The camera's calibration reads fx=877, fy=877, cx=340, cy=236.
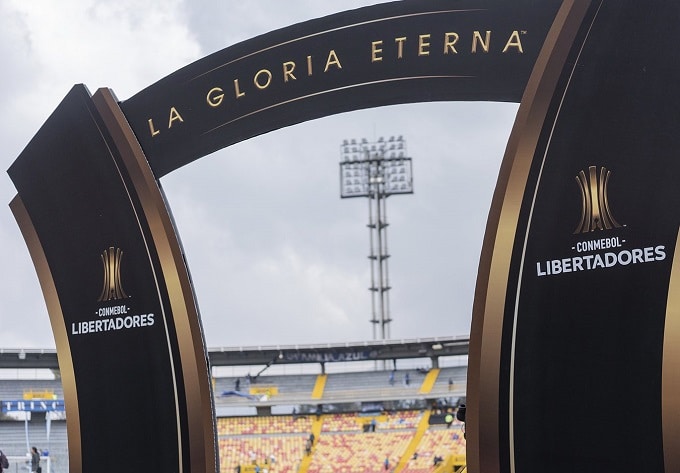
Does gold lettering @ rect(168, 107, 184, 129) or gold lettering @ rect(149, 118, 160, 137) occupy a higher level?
gold lettering @ rect(168, 107, 184, 129)

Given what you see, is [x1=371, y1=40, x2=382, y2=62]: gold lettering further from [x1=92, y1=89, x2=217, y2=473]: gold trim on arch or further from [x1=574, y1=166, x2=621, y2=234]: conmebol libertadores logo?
[x1=574, y1=166, x2=621, y2=234]: conmebol libertadores logo

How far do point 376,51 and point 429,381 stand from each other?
109ft

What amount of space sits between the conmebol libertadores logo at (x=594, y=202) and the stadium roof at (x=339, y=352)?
106ft

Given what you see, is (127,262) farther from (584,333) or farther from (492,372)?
(584,333)

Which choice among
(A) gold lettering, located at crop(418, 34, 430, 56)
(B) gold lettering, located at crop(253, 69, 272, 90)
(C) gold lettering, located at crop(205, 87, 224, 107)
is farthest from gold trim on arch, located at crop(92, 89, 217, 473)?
(A) gold lettering, located at crop(418, 34, 430, 56)

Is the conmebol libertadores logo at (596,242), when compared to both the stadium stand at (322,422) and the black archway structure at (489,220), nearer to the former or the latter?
the black archway structure at (489,220)

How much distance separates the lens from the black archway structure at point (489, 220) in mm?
5320

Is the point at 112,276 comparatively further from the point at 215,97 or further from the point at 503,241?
the point at 503,241

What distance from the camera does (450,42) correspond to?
6.93 m

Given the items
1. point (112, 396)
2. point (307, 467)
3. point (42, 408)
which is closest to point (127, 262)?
point (112, 396)

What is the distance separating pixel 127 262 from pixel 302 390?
33601 millimetres

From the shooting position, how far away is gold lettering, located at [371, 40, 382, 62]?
23.8 feet

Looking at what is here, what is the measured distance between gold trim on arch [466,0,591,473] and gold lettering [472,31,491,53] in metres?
0.93

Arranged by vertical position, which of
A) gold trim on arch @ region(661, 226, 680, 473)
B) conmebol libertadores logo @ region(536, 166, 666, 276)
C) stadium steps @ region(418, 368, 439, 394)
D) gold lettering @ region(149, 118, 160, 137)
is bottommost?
gold trim on arch @ region(661, 226, 680, 473)
